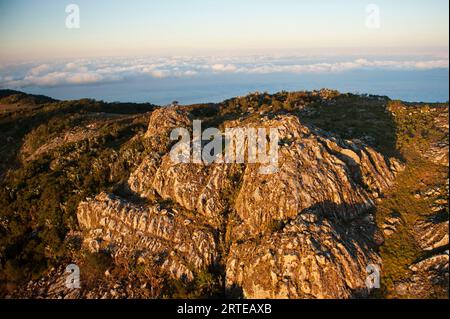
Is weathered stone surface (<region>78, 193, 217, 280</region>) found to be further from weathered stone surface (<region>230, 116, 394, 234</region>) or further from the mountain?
weathered stone surface (<region>230, 116, 394, 234</region>)

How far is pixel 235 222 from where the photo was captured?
64.4 ft

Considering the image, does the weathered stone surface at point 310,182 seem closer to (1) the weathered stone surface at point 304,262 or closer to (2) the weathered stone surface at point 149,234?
(1) the weathered stone surface at point 304,262

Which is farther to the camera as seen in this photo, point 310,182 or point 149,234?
point 310,182

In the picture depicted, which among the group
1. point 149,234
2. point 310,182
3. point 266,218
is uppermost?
point 310,182

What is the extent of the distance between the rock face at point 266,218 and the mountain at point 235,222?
64 millimetres

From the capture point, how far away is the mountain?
16656 millimetres

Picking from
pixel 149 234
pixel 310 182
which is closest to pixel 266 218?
pixel 310 182

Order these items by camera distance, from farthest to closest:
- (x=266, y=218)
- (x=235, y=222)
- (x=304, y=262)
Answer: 1. (x=235, y=222)
2. (x=266, y=218)
3. (x=304, y=262)

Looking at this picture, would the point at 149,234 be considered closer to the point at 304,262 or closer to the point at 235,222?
the point at 235,222

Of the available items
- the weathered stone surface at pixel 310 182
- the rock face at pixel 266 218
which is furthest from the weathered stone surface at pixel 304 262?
the weathered stone surface at pixel 310 182

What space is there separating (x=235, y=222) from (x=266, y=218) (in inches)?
70.7

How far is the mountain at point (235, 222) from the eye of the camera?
54.6 ft

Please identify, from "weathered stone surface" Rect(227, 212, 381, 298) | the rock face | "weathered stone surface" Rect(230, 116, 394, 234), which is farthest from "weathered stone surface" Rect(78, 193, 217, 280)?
"weathered stone surface" Rect(230, 116, 394, 234)

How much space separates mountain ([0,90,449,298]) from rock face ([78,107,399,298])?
0.21 feet
